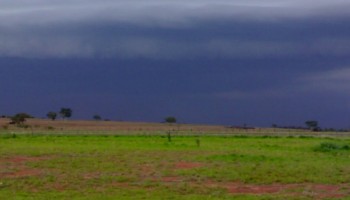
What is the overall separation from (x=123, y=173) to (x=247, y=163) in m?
7.32

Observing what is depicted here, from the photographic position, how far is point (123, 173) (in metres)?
28.0

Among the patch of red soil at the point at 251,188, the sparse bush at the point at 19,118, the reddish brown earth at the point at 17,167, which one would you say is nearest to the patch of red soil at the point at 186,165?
the patch of red soil at the point at 251,188

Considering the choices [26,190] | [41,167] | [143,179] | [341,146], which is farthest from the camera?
[341,146]

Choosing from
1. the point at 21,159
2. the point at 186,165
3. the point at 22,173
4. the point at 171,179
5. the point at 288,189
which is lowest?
the point at 288,189

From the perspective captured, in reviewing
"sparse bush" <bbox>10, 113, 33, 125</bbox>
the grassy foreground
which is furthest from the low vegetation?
"sparse bush" <bbox>10, 113, 33, 125</bbox>

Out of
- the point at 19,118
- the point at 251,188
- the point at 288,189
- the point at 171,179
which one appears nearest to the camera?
the point at 288,189

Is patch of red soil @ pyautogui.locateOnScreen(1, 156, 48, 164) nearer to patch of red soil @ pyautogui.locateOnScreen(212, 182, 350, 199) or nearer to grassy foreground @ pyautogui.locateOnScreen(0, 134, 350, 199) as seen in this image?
grassy foreground @ pyautogui.locateOnScreen(0, 134, 350, 199)

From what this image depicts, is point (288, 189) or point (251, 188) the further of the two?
point (251, 188)

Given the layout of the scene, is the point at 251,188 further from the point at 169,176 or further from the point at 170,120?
the point at 170,120

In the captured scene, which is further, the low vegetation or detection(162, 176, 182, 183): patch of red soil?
detection(162, 176, 182, 183): patch of red soil

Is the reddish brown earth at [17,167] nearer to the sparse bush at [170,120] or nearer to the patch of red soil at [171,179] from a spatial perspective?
the patch of red soil at [171,179]

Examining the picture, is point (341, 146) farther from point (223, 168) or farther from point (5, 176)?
point (5, 176)

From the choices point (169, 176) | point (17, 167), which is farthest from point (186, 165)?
point (17, 167)

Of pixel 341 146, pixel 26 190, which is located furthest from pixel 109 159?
pixel 341 146
